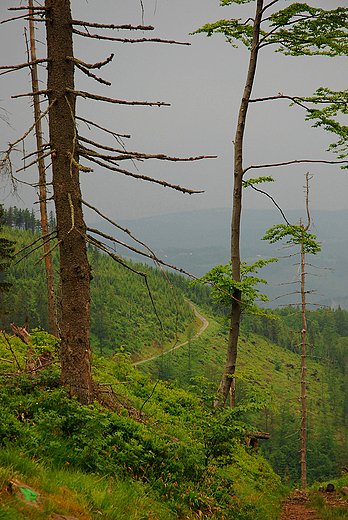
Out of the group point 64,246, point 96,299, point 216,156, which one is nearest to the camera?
point 216,156

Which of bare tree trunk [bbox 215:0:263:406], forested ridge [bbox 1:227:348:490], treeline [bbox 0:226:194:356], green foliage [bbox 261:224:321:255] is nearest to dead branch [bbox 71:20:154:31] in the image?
bare tree trunk [bbox 215:0:263:406]

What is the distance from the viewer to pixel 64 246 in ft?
15.9

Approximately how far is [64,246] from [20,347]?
19.5 ft

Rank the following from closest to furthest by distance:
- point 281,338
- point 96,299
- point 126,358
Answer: point 126,358
point 96,299
point 281,338

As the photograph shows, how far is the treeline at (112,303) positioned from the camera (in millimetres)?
66812

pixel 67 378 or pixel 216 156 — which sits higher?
pixel 216 156

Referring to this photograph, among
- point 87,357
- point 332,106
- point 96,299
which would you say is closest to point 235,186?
point 332,106

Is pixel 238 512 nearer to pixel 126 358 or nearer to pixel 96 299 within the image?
pixel 126 358

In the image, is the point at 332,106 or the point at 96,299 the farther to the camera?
the point at 96,299

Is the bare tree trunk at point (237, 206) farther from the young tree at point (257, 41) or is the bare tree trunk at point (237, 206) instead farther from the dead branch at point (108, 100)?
the dead branch at point (108, 100)

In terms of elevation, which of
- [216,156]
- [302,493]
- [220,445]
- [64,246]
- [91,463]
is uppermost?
[216,156]

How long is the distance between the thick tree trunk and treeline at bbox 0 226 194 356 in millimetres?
53736

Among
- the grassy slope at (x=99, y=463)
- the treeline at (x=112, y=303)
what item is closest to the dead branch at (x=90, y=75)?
the grassy slope at (x=99, y=463)

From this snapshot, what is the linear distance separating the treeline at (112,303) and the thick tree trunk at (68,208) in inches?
2116
